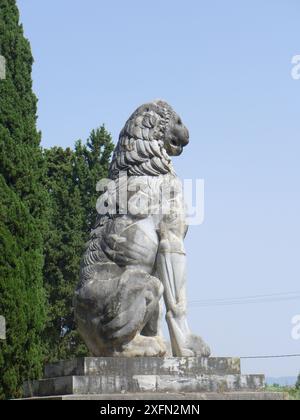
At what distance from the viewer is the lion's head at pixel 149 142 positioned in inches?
412

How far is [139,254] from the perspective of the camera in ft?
33.1

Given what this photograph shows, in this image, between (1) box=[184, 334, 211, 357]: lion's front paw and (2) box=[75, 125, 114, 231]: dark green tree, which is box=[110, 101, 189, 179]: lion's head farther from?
(2) box=[75, 125, 114, 231]: dark green tree

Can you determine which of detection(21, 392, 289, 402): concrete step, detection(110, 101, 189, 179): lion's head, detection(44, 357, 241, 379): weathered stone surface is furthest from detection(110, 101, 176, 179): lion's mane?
detection(21, 392, 289, 402): concrete step

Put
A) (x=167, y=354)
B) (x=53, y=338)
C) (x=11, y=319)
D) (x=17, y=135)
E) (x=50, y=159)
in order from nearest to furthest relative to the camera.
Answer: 1. (x=167, y=354)
2. (x=11, y=319)
3. (x=17, y=135)
4. (x=53, y=338)
5. (x=50, y=159)

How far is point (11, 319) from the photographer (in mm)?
18656

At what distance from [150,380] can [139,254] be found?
150cm

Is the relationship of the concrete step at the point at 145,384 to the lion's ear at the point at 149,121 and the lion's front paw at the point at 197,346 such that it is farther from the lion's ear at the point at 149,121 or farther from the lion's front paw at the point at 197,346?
the lion's ear at the point at 149,121

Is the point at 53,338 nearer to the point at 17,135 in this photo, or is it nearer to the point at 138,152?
the point at 17,135

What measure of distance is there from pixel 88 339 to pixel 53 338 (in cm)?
1544

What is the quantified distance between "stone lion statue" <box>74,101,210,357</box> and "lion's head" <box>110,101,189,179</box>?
0.01 meters

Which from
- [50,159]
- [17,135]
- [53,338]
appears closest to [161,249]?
[17,135]

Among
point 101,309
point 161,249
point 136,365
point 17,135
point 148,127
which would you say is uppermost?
point 17,135

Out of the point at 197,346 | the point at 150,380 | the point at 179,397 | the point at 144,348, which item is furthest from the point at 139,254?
the point at 179,397

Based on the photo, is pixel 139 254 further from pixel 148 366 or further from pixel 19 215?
pixel 19 215
